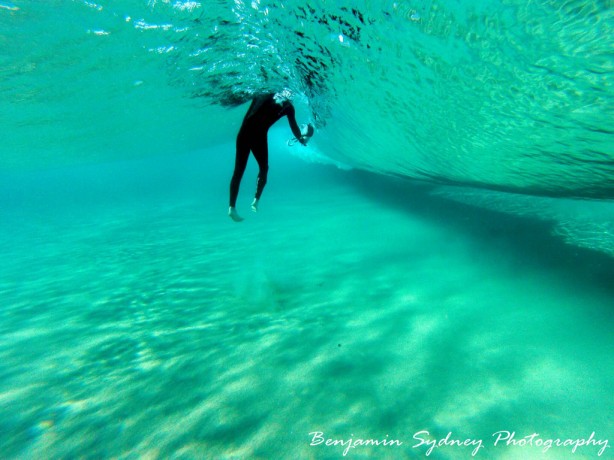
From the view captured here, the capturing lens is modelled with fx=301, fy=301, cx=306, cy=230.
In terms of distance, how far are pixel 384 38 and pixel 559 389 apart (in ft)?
16.0

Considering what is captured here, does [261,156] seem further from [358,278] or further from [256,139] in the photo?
[358,278]

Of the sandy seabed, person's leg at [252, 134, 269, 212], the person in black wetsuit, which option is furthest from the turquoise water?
person's leg at [252, 134, 269, 212]

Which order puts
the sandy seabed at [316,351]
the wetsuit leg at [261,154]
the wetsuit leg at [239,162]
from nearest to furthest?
the sandy seabed at [316,351]
the wetsuit leg at [239,162]
the wetsuit leg at [261,154]

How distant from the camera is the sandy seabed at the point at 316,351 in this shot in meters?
2.70

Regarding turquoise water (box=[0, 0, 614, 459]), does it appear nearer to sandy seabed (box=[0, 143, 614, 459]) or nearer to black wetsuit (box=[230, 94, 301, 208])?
sandy seabed (box=[0, 143, 614, 459])

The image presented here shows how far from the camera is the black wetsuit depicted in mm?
5664

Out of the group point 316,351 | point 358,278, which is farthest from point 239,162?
point 316,351

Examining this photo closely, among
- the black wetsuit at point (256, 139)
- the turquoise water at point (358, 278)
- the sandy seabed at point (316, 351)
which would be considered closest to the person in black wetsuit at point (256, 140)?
the black wetsuit at point (256, 139)

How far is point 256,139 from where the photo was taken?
19.5 feet

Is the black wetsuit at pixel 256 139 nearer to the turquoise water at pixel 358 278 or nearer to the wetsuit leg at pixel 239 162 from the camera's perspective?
the wetsuit leg at pixel 239 162

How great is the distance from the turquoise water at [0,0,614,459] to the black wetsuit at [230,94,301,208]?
5.21 feet

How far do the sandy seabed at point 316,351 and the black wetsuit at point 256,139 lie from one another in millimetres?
2142

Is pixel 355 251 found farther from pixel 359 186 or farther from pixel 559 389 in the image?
pixel 359 186

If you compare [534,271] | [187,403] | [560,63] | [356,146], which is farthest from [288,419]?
[356,146]
